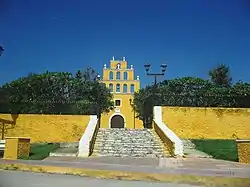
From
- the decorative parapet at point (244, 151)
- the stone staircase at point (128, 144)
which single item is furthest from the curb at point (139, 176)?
the stone staircase at point (128, 144)

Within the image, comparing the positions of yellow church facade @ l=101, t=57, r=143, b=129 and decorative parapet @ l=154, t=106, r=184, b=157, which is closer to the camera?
decorative parapet @ l=154, t=106, r=184, b=157

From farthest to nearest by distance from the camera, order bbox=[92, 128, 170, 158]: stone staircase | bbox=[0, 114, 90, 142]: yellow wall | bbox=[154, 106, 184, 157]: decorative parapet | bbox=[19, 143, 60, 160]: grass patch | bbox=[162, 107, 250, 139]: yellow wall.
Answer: bbox=[162, 107, 250, 139]: yellow wall, bbox=[0, 114, 90, 142]: yellow wall, bbox=[92, 128, 170, 158]: stone staircase, bbox=[154, 106, 184, 157]: decorative parapet, bbox=[19, 143, 60, 160]: grass patch

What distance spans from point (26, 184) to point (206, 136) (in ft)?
34.6

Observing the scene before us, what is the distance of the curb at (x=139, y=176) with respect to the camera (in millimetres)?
4441

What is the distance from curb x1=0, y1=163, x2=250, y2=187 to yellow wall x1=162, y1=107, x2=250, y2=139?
830 cm

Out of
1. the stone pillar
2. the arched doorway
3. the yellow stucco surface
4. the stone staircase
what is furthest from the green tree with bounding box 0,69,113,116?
the yellow stucco surface

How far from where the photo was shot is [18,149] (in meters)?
8.30

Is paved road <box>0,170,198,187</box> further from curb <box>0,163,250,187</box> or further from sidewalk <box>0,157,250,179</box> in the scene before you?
sidewalk <box>0,157,250,179</box>

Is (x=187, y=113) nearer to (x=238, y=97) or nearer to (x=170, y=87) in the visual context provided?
(x=238, y=97)

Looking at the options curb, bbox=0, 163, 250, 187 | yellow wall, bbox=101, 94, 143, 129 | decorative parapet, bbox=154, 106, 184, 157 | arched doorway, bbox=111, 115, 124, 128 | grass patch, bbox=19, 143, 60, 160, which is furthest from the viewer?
→ arched doorway, bbox=111, 115, 124, 128

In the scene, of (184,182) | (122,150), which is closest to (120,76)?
(122,150)

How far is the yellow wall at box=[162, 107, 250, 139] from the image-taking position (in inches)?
538

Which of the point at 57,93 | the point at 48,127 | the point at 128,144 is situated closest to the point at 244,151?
the point at 128,144

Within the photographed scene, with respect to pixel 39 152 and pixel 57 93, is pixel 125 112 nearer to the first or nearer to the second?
pixel 57 93
